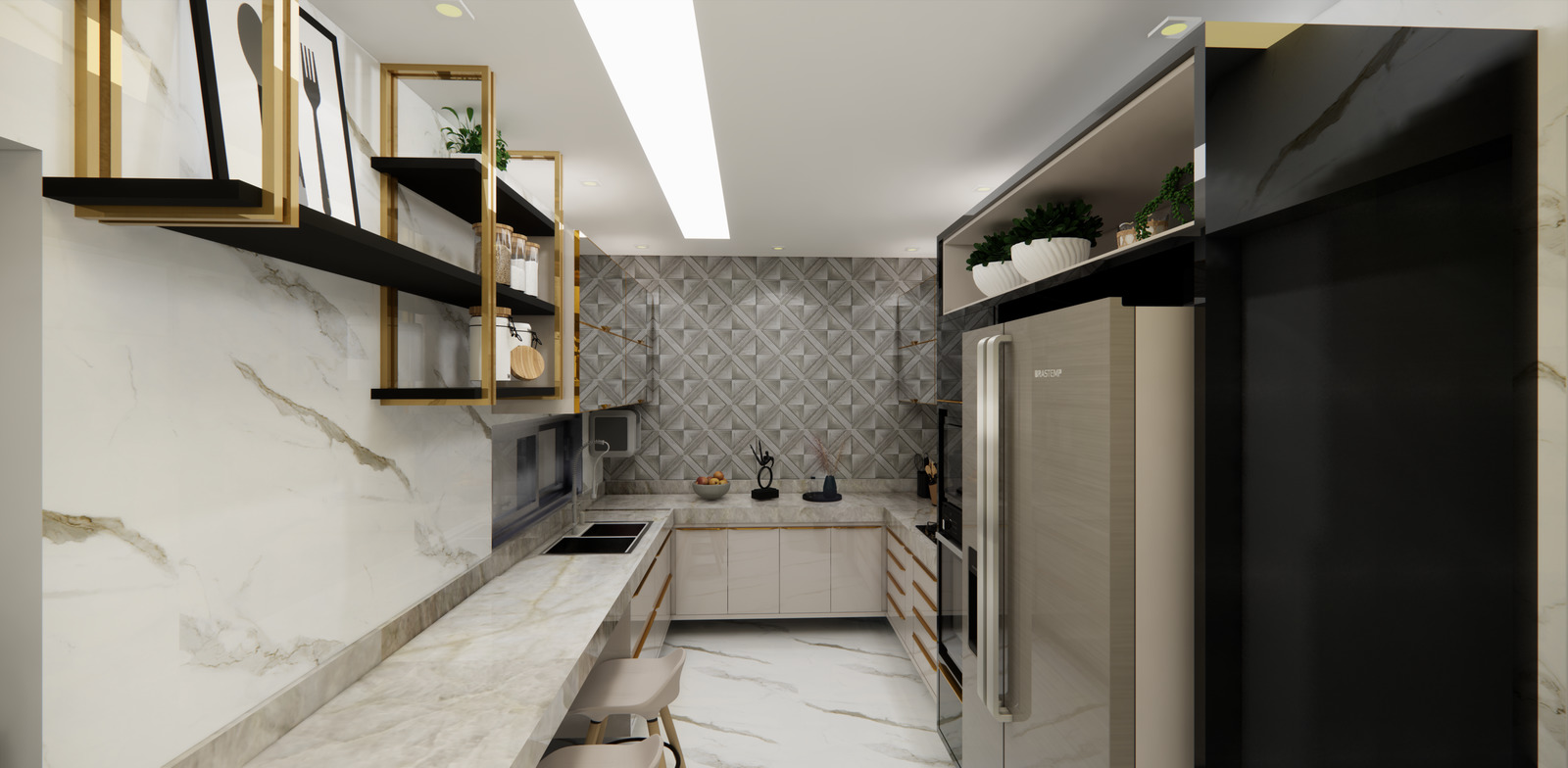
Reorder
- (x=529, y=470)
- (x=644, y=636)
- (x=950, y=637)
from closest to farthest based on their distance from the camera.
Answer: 1. (x=950, y=637)
2. (x=529, y=470)
3. (x=644, y=636)

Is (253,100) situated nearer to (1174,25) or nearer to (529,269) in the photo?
(529,269)

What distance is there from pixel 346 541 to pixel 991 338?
1.68m

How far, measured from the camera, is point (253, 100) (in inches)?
46.1

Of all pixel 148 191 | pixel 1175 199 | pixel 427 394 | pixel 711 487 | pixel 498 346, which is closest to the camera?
pixel 148 191

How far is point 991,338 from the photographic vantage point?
1.72 meters

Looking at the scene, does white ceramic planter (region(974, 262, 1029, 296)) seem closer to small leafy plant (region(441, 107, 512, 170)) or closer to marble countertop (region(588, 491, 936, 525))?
small leafy plant (region(441, 107, 512, 170))

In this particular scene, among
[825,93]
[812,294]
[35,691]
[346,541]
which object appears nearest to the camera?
[35,691]

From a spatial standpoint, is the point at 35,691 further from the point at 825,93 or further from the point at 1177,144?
the point at 1177,144

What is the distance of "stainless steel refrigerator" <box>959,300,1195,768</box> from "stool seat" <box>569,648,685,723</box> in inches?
43.5

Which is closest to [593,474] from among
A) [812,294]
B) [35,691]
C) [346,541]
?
[812,294]

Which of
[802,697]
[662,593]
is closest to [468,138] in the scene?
[662,593]

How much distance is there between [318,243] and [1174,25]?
6.10 feet

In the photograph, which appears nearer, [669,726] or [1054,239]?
[1054,239]

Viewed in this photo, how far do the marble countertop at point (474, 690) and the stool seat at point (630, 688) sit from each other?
17 centimetres
